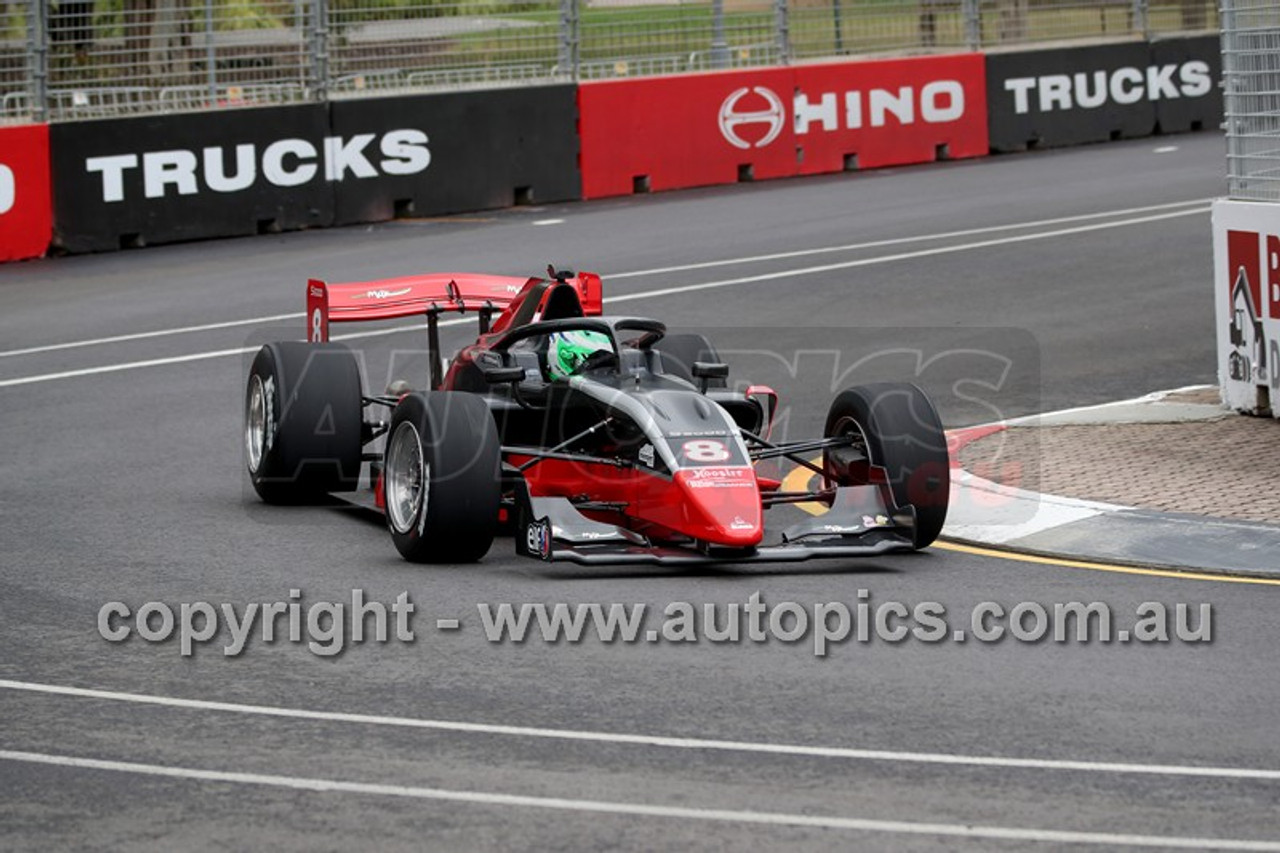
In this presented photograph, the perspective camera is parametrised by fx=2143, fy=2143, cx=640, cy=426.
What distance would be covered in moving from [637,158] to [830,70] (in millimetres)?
2983

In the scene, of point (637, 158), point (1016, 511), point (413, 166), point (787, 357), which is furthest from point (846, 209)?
point (1016, 511)

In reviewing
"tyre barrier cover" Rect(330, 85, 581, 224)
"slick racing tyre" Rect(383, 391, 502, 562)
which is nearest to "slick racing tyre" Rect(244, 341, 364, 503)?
"slick racing tyre" Rect(383, 391, 502, 562)

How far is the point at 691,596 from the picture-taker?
933 cm

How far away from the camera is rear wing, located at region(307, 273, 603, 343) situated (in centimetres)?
1226

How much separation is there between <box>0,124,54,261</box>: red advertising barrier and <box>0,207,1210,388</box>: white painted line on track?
540cm

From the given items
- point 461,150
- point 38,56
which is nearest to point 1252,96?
point 461,150

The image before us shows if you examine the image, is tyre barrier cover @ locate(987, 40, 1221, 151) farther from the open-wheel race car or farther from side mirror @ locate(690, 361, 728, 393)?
side mirror @ locate(690, 361, 728, 393)

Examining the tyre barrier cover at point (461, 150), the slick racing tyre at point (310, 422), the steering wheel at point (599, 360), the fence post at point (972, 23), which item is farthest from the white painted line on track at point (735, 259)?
the steering wheel at point (599, 360)

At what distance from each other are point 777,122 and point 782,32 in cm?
126

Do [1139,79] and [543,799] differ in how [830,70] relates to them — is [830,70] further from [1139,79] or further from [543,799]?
[543,799]

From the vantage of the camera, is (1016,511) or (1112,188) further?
(1112,188)

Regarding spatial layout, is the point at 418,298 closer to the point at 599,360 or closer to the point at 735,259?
the point at 599,360

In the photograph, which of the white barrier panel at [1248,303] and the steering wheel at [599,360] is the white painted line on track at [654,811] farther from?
the white barrier panel at [1248,303]

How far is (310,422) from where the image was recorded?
37.3 ft
